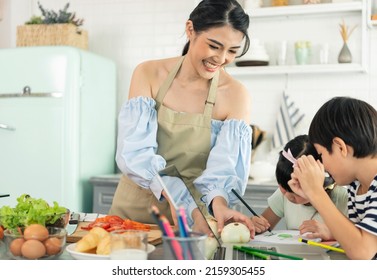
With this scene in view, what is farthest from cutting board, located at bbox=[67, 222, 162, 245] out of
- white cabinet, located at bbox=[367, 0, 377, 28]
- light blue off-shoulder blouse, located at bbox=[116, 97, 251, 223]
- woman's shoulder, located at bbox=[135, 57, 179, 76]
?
white cabinet, located at bbox=[367, 0, 377, 28]

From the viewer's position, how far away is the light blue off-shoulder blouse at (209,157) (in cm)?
222

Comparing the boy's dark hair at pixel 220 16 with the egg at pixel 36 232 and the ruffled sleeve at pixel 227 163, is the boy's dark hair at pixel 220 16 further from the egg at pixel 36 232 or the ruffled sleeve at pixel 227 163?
the egg at pixel 36 232

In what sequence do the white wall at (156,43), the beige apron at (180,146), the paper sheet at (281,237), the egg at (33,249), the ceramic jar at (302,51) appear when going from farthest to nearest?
the white wall at (156,43), the ceramic jar at (302,51), the beige apron at (180,146), the paper sheet at (281,237), the egg at (33,249)

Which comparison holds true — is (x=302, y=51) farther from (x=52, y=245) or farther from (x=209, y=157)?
(x=52, y=245)

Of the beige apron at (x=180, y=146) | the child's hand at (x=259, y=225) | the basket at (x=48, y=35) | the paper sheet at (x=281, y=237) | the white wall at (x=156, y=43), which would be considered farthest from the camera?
the basket at (x=48, y=35)

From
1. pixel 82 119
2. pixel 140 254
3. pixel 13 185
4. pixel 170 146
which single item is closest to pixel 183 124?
pixel 170 146

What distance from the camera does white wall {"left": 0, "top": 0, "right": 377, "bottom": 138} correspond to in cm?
448

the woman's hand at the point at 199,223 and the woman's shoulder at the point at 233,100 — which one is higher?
the woman's shoulder at the point at 233,100

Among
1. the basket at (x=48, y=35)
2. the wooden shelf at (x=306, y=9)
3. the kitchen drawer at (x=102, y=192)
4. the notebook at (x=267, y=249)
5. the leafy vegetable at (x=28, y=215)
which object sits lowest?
the kitchen drawer at (x=102, y=192)

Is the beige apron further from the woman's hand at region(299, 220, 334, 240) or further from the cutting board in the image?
the woman's hand at region(299, 220, 334, 240)

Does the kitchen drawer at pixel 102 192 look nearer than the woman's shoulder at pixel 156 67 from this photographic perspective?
No

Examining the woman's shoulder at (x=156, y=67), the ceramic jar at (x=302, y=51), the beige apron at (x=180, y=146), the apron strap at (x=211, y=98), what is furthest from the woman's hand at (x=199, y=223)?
the ceramic jar at (x=302, y=51)

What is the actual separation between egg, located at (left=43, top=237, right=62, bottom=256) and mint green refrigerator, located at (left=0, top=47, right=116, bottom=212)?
9.39ft
